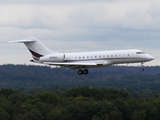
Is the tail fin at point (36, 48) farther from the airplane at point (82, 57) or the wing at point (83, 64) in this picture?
the wing at point (83, 64)

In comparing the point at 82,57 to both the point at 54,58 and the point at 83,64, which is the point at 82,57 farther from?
the point at 54,58

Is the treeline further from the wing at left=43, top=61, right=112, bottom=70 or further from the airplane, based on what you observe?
the wing at left=43, top=61, right=112, bottom=70

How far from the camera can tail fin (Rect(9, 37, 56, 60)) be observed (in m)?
77.5

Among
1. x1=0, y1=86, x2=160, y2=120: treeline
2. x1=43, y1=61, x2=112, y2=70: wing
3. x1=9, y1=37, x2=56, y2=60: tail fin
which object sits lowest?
x1=0, y1=86, x2=160, y2=120: treeline

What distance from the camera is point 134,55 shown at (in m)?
71.2

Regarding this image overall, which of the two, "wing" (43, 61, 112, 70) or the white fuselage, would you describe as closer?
the white fuselage

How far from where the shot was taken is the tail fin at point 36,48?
77500 mm

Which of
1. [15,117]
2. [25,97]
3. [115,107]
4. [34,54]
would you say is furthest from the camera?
[25,97]

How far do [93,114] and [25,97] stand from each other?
26841 millimetres

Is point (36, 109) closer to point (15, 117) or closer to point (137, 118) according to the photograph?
point (15, 117)

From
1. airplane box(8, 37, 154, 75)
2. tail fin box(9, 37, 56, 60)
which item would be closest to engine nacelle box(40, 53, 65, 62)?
airplane box(8, 37, 154, 75)

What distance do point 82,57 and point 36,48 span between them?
802 centimetres

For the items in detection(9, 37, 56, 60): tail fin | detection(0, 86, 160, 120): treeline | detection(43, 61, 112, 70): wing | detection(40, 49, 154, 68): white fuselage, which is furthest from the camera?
detection(0, 86, 160, 120): treeline

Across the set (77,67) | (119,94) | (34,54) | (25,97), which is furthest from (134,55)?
(119,94)
